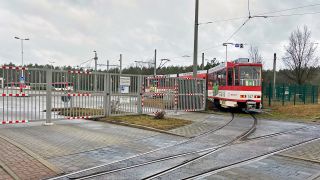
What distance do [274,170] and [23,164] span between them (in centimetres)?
507

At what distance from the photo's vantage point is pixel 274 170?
7492mm

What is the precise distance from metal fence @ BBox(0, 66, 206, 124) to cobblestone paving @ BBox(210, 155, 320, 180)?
26.7ft

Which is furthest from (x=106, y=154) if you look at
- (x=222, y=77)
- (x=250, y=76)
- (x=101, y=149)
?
(x=222, y=77)

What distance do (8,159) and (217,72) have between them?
17848 mm

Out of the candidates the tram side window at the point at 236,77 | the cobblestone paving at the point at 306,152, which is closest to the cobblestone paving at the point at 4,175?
the cobblestone paving at the point at 306,152

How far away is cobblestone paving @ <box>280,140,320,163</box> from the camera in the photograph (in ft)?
29.0

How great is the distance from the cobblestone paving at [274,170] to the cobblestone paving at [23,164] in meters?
3.12

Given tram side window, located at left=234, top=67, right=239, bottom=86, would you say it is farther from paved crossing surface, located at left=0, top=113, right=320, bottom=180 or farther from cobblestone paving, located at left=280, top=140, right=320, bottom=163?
cobblestone paving, located at left=280, top=140, right=320, bottom=163

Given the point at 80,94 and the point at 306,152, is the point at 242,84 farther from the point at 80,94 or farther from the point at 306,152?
the point at 306,152

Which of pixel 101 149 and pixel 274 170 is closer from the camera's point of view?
pixel 274 170

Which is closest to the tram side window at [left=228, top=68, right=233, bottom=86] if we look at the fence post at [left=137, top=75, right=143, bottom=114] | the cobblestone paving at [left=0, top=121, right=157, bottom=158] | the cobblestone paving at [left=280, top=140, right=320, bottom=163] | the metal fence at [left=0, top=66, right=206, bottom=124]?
the metal fence at [left=0, top=66, right=206, bottom=124]

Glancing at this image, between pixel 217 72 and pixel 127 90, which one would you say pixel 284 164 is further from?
pixel 217 72

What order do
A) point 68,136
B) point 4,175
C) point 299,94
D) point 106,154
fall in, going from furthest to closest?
point 299,94
point 68,136
point 106,154
point 4,175

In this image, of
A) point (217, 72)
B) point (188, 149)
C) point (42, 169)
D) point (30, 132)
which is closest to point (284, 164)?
point (188, 149)
